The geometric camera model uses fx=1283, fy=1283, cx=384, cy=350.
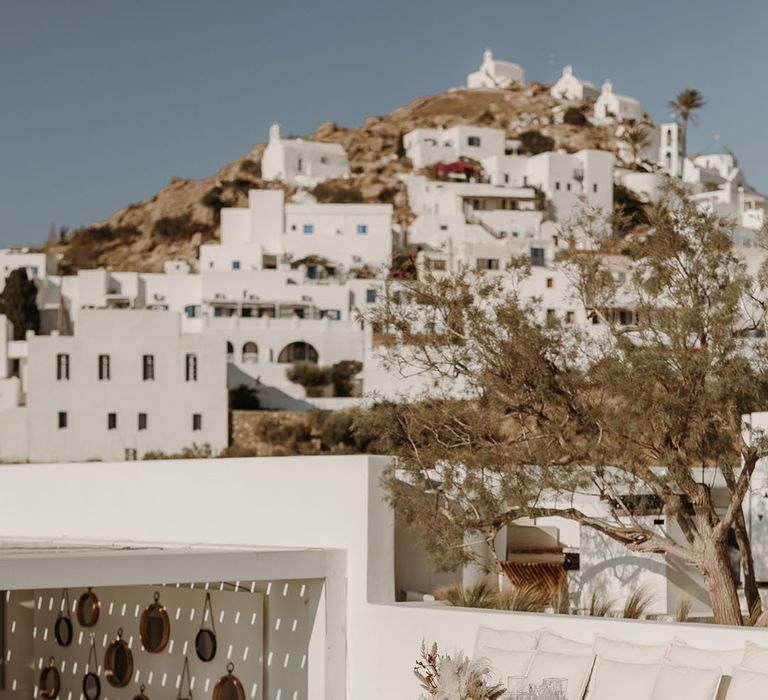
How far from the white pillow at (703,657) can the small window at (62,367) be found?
116ft

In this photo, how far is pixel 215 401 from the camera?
42.4m

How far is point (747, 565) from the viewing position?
1176cm

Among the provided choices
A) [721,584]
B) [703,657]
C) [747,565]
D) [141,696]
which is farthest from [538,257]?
[703,657]

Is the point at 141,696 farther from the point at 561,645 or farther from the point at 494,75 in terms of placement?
the point at 494,75

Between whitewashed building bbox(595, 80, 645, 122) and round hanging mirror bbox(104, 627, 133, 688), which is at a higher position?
whitewashed building bbox(595, 80, 645, 122)

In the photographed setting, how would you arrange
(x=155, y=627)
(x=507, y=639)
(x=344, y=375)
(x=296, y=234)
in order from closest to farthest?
(x=507, y=639)
(x=155, y=627)
(x=344, y=375)
(x=296, y=234)

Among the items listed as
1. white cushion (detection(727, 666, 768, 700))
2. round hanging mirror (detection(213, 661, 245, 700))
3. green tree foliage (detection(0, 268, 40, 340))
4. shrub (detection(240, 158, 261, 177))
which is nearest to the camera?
white cushion (detection(727, 666, 768, 700))

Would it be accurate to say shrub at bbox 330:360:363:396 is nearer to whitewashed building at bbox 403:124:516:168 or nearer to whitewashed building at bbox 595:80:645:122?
whitewashed building at bbox 403:124:516:168

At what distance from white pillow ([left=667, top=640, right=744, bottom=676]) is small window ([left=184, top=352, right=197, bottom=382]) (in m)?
35.0

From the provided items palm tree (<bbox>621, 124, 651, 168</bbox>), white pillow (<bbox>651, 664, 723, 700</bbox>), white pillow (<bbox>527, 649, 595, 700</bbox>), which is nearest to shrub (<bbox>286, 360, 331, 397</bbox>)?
white pillow (<bbox>527, 649, 595, 700</bbox>)

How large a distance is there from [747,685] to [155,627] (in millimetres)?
7032

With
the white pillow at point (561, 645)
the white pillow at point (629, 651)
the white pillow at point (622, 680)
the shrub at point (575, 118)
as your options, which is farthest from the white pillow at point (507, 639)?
the shrub at point (575, 118)

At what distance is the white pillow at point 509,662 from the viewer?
891cm

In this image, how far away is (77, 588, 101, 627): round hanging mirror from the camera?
14016mm
